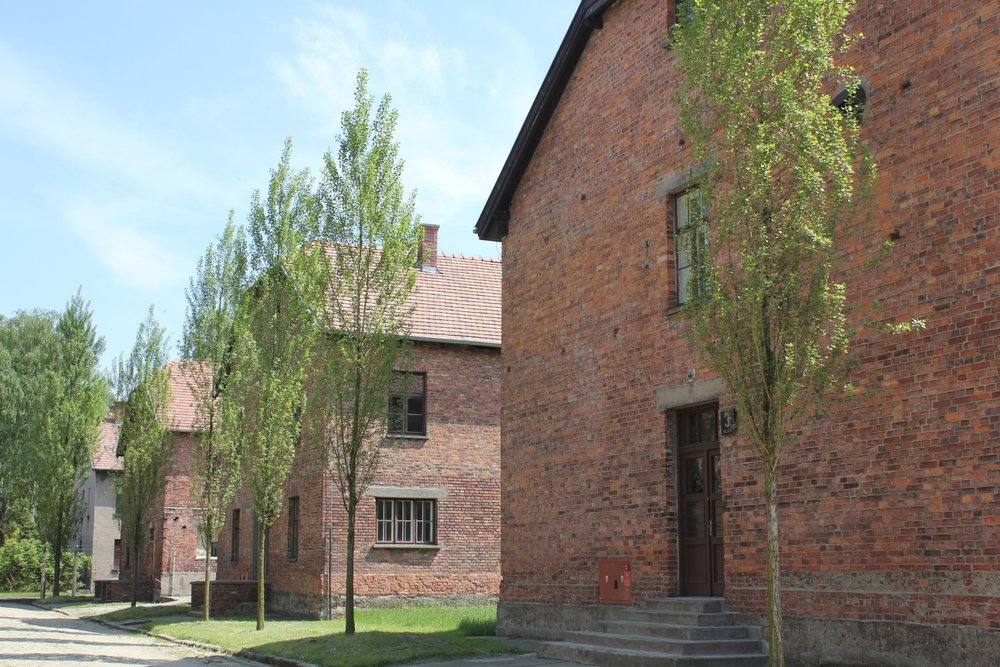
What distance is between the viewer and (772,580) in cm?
869

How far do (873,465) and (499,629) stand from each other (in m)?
8.43

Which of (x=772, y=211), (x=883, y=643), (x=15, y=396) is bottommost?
(x=883, y=643)

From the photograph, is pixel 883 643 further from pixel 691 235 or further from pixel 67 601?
pixel 67 601

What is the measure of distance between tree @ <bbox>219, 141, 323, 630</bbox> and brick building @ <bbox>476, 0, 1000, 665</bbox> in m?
4.25

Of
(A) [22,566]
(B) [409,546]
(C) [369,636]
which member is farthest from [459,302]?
(A) [22,566]

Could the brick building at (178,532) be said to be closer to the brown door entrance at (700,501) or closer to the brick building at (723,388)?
the brick building at (723,388)

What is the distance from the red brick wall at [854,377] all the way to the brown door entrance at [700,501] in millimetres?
198

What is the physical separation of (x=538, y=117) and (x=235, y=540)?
19.6m

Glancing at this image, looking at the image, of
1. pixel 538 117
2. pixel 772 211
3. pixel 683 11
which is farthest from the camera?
pixel 538 117

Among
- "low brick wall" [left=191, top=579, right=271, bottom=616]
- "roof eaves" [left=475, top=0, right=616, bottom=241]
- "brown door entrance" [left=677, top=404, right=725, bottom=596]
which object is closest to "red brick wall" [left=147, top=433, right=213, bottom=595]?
"low brick wall" [left=191, top=579, right=271, bottom=616]

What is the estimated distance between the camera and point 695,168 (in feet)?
42.5

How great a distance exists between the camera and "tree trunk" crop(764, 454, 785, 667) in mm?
8539

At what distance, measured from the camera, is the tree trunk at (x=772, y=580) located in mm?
8539

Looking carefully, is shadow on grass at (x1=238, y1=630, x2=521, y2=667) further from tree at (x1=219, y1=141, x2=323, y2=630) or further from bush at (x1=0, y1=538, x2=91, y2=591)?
bush at (x1=0, y1=538, x2=91, y2=591)
